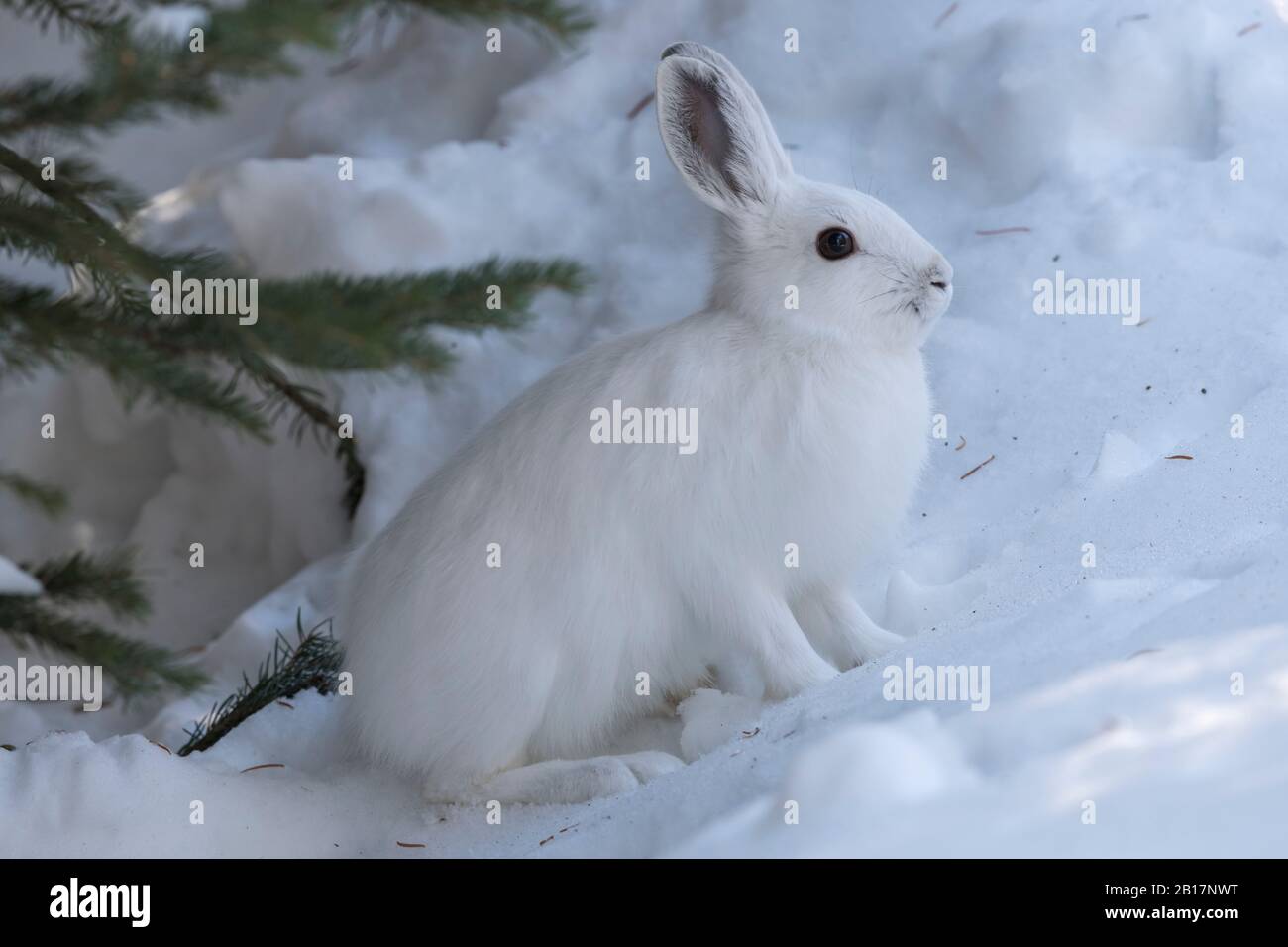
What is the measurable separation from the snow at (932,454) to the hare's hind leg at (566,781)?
6 centimetres

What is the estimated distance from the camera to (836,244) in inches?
127

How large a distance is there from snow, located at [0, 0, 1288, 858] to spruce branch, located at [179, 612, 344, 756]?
0.09 metres

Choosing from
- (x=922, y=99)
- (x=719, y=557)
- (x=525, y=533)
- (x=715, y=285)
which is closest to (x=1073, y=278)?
(x=922, y=99)

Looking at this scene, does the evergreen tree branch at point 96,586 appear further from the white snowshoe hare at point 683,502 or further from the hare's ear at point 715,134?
the hare's ear at point 715,134

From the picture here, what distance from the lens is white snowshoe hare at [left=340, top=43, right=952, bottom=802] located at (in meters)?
3.16

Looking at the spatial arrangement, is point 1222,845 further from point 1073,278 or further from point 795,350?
point 1073,278

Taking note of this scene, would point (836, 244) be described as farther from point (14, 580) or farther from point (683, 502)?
point (14, 580)

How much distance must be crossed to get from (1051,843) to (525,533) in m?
1.54

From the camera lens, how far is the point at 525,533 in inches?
125

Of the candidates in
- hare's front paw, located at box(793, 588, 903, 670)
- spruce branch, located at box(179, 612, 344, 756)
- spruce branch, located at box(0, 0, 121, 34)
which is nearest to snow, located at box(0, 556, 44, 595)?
spruce branch, located at box(0, 0, 121, 34)

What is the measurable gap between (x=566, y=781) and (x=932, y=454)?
1.58 meters

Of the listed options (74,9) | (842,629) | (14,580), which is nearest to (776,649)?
(842,629)

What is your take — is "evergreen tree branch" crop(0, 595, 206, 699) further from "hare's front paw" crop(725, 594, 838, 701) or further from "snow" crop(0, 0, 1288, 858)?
"hare's front paw" crop(725, 594, 838, 701)

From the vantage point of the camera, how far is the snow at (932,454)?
2180 millimetres
